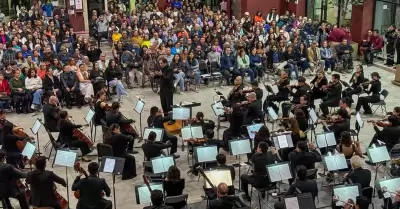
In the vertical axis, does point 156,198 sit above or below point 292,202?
above

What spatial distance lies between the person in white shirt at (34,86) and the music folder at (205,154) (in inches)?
291

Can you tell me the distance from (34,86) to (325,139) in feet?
30.1

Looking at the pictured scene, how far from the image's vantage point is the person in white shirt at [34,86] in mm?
16828

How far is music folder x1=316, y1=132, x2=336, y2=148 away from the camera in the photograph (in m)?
11.9

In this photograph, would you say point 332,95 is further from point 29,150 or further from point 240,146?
point 29,150

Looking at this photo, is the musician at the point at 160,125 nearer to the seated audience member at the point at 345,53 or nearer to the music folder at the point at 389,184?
the music folder at the point at 389,184

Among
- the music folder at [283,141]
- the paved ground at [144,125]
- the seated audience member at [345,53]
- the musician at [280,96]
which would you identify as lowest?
the paved ground at [144,125]

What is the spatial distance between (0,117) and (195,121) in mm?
4407

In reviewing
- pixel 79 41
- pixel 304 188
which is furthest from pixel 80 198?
pixel 79 41

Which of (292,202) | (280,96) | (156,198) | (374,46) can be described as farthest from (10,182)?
(374,46)

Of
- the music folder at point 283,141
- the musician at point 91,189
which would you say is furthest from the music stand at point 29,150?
the music folder at point 283,141

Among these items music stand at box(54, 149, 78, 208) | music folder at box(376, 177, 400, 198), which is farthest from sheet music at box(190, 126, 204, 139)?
music folder at box(376, 177, 400, 198)

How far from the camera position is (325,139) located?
11.9 meters

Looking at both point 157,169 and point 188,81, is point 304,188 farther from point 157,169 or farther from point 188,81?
point 188,81
